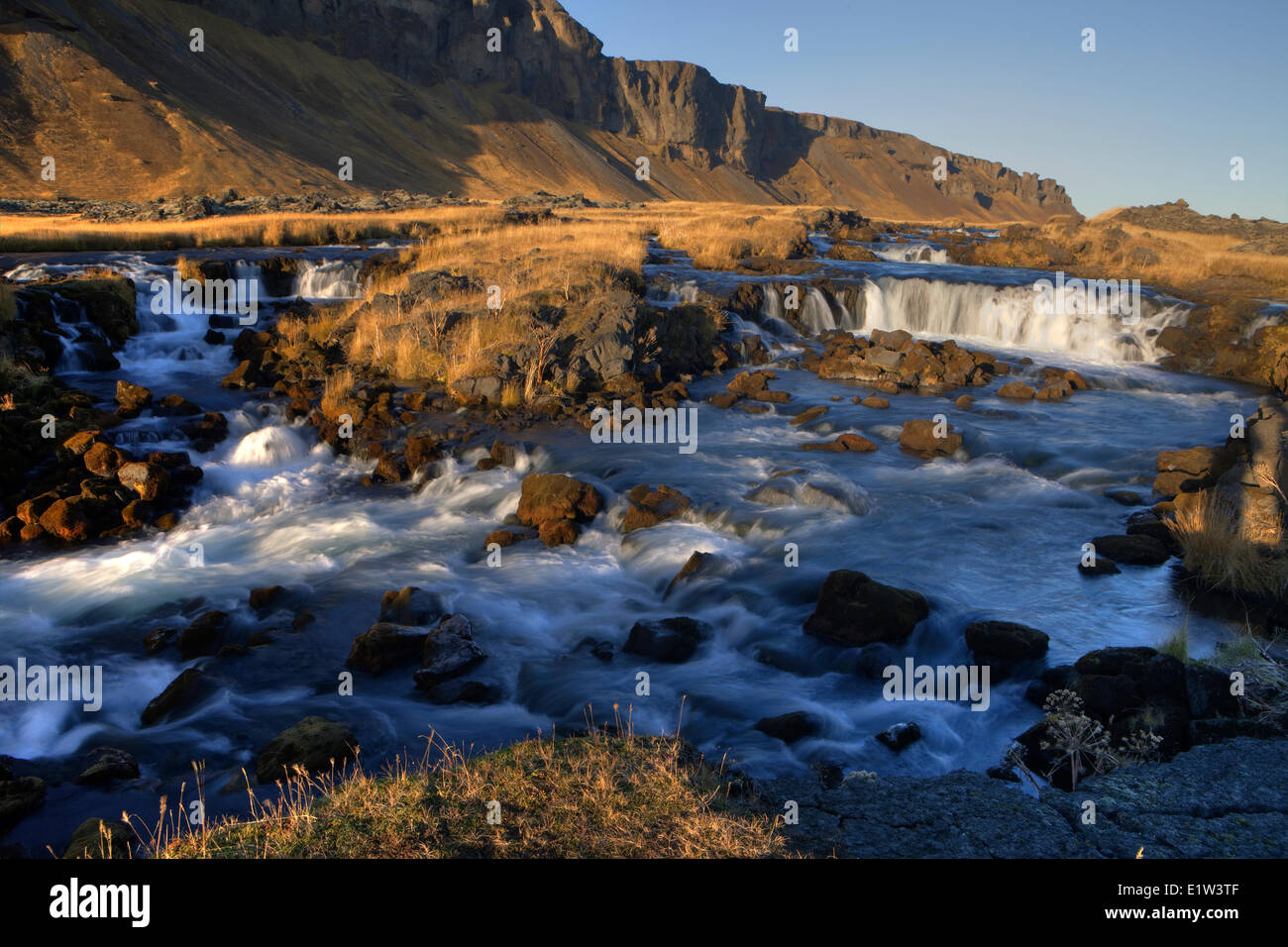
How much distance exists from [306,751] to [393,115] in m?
104

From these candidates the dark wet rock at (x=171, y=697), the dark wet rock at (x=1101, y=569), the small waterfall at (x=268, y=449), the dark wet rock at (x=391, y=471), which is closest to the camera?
the dark wet rock at (x=171, y=697)

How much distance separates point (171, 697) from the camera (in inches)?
281

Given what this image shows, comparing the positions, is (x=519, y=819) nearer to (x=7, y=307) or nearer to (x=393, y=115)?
(x=7, y=307)

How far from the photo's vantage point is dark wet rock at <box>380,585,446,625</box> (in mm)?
8602

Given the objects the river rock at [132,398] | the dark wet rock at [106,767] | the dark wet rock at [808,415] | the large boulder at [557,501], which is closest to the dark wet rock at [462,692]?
the dark wet rock at [106,767]

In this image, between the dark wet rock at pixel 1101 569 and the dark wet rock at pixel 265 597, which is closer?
the dark wet rock at pixel 265 597

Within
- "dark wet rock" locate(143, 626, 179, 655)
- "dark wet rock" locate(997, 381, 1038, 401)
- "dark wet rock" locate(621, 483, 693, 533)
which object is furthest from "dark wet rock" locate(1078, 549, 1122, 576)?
"dark wet rock" locate(143, 626, 179, 655)

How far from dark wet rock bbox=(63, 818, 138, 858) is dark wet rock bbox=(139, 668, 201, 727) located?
7.50ft

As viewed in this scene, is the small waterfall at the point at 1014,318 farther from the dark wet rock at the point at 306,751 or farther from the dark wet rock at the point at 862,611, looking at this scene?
the dark wet rock at the point at 306,751

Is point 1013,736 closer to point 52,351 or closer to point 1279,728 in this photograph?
point 1279,728

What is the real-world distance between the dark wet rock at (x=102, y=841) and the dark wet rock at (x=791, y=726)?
173 inches

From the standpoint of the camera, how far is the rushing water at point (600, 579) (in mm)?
6723

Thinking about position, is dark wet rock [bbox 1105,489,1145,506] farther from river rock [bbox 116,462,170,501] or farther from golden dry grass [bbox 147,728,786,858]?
river rock [bbox 116,462,170,501]

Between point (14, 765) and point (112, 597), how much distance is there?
3.35 meters
